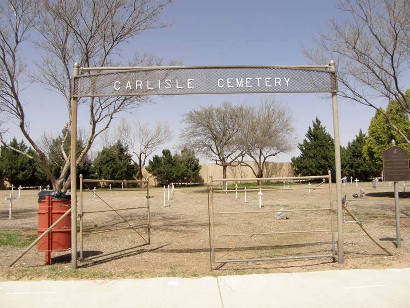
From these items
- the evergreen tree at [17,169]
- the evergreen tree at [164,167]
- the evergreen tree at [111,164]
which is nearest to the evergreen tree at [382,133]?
the evergreen tree at [164,167]

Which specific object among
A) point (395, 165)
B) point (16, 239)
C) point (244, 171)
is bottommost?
point (16, 239)

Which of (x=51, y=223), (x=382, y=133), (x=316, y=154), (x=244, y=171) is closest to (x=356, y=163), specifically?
(x=316, y=154)

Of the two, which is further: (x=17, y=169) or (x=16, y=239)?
(x=17, y=169)

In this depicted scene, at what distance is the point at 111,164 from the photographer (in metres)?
52.3

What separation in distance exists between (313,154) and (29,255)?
49.2 m

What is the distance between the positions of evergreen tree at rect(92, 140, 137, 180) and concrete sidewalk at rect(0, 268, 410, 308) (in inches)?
1843

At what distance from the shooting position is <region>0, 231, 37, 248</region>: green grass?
32.2ft

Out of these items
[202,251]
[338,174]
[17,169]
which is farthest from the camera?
[17,169]

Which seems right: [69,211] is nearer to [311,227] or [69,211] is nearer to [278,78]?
[278,78]

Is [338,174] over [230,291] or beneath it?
over

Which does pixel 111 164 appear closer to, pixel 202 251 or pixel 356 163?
pixel 356 163

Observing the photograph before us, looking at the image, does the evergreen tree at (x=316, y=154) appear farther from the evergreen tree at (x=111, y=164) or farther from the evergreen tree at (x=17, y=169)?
the evergreen tree at (x=17, y=169)

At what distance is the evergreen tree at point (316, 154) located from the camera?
53.4 metres

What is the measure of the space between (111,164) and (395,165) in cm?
4701
